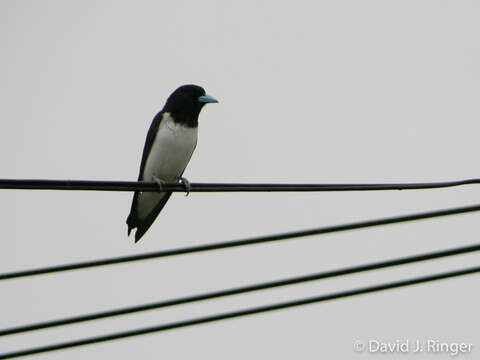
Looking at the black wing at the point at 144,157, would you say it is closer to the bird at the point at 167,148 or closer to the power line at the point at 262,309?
the bird at the point at 167,148

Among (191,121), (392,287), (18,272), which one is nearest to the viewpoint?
(18,272)

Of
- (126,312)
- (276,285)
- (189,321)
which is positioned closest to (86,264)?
(126,312)

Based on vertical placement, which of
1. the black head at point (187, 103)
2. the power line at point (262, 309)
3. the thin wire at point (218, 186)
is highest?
the black head at point (187, 103)

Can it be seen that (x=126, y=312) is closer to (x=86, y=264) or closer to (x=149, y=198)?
(x=86, y=264)

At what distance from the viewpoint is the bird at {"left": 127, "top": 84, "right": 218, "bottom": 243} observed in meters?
8.25

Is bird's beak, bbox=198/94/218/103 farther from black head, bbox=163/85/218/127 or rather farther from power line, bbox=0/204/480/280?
power line, bbox=0/204/480/280

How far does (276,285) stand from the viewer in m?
4.43

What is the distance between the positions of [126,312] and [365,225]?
1.26 metres

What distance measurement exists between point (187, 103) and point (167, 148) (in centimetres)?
61

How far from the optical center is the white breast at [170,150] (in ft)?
27.0

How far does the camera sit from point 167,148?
26.9 feet

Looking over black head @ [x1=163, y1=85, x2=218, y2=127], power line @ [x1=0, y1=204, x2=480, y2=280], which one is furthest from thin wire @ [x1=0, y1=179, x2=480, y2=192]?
black head @ [x1=163, y1=85, x2=218, y2=127]

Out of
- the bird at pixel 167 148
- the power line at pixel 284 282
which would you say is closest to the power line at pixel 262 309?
the power line at pixel 284 282

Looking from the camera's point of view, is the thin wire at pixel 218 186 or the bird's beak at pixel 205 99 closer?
the thin wire at pixel 218 186
